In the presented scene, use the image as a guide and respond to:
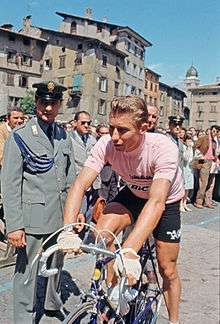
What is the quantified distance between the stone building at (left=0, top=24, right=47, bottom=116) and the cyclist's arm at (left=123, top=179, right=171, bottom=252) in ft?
134

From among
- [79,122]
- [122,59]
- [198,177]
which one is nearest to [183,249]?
[79,122]

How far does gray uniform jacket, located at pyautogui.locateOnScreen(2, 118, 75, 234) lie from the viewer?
281 centimetres

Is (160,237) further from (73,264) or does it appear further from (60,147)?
(73,264)

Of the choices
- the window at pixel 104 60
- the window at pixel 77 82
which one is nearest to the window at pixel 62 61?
the window at pixel 77 82

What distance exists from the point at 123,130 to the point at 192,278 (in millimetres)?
2963

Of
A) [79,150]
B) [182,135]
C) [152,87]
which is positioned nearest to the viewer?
[79,150]

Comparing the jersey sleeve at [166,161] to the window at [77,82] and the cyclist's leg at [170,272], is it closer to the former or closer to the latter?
the cyclist's leg at [170,272]

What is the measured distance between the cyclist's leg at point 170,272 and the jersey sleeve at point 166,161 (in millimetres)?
618

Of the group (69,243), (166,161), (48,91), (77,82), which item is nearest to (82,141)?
(48,91)

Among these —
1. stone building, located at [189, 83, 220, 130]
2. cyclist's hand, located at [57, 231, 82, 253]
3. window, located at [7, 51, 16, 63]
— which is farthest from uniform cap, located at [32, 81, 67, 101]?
stone building, located at [189, 83, 220, 130]

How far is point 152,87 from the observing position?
2388 inches

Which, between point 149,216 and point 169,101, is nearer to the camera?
point 149,216

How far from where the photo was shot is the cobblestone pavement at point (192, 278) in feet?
12.0

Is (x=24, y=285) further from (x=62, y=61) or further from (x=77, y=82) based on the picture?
(x=62, y=61)
